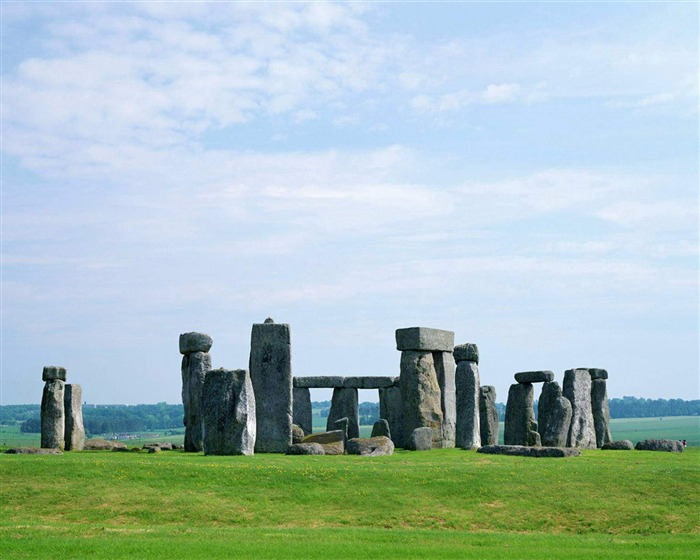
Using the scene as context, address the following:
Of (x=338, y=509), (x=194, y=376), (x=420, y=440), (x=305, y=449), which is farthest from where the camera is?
(x=420, y=440)

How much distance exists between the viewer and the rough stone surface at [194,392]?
32.8 meters

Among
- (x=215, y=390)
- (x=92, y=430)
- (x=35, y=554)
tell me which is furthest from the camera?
(x=92, y=430)

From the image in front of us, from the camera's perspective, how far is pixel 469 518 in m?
21.7

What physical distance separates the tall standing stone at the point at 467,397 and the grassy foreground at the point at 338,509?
28.2ft

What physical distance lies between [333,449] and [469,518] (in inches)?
409

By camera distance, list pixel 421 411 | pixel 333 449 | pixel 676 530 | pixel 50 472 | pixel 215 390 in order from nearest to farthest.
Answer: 1. pixel 676 530
2. pixel 50 472
3. pixel 215 390
4. pixel 333 449
5. pixel 421 411

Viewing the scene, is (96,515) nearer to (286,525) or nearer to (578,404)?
(286,525)

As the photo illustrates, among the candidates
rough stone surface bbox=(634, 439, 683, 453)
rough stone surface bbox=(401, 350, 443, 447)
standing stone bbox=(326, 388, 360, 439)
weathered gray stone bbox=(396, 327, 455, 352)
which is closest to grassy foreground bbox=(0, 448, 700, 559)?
rough stone surface bbox=(401, 350, 443, 447)

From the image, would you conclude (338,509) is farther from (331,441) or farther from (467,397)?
(467,397)

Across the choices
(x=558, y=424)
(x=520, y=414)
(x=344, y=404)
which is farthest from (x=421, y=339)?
(x=344, y=404)

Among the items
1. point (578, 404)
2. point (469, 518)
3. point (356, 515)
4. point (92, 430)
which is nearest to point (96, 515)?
point (356, 515)

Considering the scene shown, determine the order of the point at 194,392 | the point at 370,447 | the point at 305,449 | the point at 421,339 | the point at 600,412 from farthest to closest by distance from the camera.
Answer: the point at 600,412
the point at 421,339
the point at 194,392
the point at 370,447
the point at 305,449

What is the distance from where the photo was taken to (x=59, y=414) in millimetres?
33188

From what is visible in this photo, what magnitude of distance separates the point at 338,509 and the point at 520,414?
61.1ft
